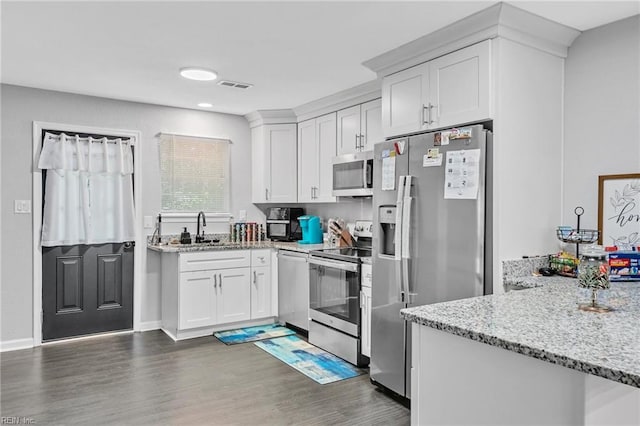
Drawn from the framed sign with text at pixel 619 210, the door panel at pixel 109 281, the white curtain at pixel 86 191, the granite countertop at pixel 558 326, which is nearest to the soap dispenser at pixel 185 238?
the white curtain at pixel 86 191

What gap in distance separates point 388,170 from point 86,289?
324 cm

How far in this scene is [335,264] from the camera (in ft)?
12.4

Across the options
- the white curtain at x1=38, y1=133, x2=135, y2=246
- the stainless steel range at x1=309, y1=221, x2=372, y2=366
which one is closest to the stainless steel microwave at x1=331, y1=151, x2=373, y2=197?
the stainless steel range at x1=309, y1=221, x2=372, y2=366

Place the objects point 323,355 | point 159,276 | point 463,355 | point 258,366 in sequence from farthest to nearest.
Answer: point 159,276
point 323,355
point 258,366
point 463,355

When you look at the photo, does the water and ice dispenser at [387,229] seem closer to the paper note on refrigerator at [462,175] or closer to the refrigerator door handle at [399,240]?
the refrigerator door handle at [399,240]

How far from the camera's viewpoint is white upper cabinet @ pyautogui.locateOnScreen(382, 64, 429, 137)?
2.99 meters

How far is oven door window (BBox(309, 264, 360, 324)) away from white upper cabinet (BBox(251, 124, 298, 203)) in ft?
4.18

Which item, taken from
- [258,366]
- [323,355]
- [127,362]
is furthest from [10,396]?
[323,355]

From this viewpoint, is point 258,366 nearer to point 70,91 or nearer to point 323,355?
point 323,355

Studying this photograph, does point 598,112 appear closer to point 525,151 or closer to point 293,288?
point 525,151

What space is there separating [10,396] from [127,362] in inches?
33.5

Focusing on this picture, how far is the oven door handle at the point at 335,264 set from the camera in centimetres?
358

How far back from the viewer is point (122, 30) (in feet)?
9.14

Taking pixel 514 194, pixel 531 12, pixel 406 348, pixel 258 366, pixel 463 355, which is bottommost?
pixel 258 366
